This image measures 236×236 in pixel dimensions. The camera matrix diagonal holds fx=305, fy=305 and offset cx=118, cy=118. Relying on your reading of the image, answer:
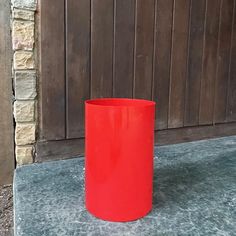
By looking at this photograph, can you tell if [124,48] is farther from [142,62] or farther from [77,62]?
[77,62]

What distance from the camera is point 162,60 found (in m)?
1.57

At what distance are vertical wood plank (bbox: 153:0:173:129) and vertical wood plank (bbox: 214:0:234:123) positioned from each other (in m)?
0.35

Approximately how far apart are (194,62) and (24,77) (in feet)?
2.96

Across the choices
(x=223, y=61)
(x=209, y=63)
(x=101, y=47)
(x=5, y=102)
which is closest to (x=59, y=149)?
(x=5, y=102)

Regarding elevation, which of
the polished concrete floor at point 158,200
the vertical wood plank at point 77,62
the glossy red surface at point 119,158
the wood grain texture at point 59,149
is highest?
the vertical wood plank at point 77,62

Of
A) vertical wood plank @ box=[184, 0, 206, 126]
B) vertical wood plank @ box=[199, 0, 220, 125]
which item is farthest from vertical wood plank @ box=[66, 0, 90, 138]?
vertical wood plank @ box=[199, 0, 220, 125]

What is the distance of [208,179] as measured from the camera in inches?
47.2

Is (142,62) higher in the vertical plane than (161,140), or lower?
higher

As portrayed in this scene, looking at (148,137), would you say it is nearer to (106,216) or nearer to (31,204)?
(106,216)

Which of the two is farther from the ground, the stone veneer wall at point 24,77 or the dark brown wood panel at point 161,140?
the stone veneer wall at point 24,77

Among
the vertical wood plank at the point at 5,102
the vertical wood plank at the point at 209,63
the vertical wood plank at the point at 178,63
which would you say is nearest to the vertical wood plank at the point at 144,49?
the vertical wood plank at the point at 178,63

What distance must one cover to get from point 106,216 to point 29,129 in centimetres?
64

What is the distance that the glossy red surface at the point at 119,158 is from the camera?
2.70 ft

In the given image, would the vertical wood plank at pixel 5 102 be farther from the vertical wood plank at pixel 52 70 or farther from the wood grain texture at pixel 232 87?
the wood grain texture at pixel 232 87
